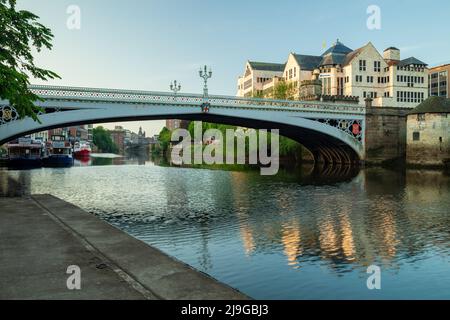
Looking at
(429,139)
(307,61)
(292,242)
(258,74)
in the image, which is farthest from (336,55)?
(292,242)

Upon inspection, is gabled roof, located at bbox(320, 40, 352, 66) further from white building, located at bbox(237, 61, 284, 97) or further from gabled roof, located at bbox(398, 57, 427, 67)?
white building, located at bbox(237, 61, 284, 97)

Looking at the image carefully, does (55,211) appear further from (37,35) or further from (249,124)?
(249,124)

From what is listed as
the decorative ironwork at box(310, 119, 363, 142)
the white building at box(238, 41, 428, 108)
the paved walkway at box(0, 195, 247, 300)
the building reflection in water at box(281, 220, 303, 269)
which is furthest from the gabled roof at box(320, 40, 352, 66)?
the paved walkway at box(0, 195, 247, 300)

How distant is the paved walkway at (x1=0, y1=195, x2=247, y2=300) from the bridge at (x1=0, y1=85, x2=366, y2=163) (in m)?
22.7

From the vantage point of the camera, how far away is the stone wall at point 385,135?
187 ft

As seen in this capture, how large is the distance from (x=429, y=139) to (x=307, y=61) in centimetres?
3984

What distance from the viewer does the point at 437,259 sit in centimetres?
1148

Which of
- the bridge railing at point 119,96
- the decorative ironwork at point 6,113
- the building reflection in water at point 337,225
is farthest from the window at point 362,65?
the decorative ironwork at point 6,113

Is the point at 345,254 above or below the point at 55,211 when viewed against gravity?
below
